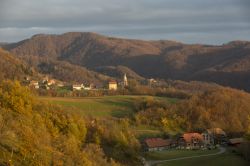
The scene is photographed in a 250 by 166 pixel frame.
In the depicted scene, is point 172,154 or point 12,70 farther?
point 12,70

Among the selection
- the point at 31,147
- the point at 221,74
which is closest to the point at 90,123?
the point at 31,147

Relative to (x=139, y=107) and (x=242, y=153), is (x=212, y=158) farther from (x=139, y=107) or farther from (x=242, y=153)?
(x=139, y=107)

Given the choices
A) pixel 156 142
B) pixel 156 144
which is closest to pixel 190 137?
pixel 156 142

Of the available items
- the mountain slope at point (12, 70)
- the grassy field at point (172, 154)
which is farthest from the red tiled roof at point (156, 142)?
the mountain slope at point (12, 70)

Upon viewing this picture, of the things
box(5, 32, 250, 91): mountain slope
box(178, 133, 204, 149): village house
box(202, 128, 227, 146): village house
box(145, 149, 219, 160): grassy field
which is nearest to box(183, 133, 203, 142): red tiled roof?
box(178, 133, 204, 149): village house

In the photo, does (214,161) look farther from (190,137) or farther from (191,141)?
(190,137)
